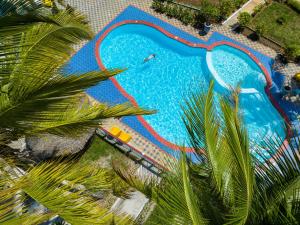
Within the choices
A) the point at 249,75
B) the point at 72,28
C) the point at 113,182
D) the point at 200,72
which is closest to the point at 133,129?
the point at 200,72

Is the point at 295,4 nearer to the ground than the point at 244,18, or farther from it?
farther from it

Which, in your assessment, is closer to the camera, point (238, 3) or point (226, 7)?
point (226, 7)

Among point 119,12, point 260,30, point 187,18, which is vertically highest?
point 260,30

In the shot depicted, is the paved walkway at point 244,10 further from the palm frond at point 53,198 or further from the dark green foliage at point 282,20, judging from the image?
the palm frond at point 53,198

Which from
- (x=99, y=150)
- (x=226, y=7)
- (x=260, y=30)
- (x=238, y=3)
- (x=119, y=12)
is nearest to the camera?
(x=99, y=150)

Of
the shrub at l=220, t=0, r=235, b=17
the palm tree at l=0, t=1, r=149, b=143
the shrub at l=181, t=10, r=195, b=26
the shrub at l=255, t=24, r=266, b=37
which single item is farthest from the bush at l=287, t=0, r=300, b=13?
the palm tree at l=0, t=1, r=149, b=143

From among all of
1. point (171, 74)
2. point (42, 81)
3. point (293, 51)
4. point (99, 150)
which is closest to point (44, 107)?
point (42, 81)

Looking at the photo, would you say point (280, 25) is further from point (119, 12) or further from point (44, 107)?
point (44, 107)

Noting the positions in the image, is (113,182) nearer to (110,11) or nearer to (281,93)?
(281,93)
